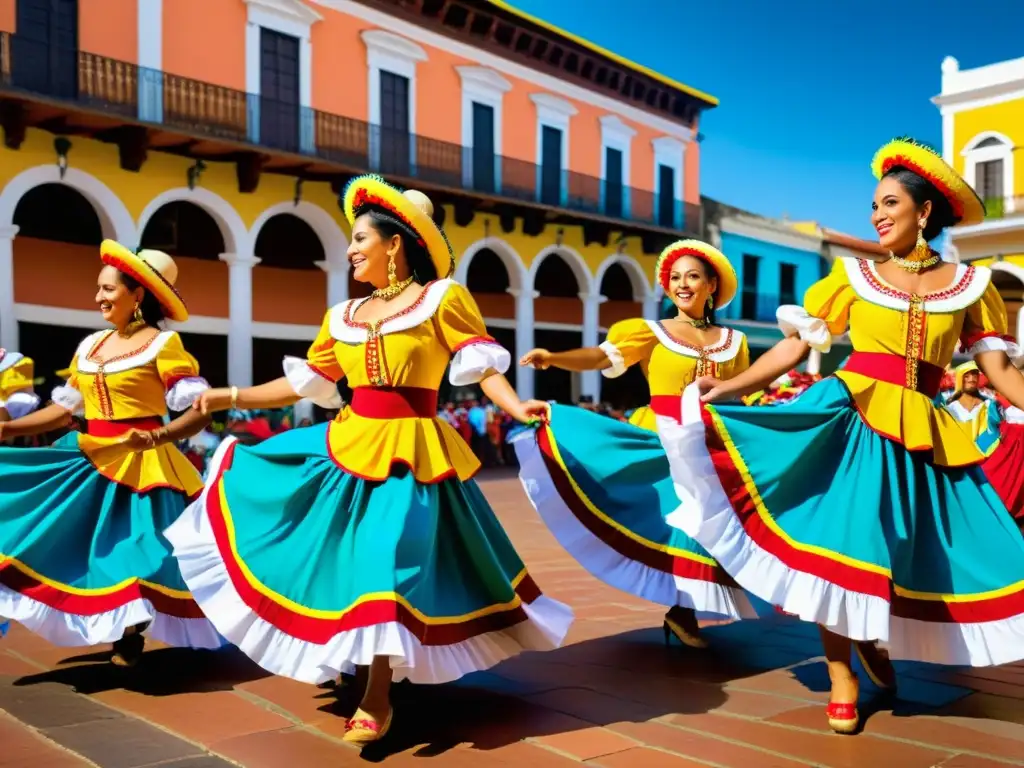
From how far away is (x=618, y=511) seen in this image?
4668 mm

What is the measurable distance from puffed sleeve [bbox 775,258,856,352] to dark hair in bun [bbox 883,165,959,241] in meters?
0.34

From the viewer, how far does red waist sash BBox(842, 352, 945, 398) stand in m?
3.72

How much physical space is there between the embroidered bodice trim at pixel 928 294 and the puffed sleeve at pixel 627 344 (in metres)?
1.32

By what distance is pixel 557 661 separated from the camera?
4.64 metres

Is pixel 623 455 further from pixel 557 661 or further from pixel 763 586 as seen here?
pixel 763 586

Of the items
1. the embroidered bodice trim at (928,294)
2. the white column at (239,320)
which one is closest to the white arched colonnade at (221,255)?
the white column at (239,320)

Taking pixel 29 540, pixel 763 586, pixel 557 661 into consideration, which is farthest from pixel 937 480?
pixel 29 540

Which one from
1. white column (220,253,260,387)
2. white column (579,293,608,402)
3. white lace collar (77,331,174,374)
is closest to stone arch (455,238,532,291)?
white column (579,293,608,402)

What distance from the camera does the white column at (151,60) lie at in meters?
15.7

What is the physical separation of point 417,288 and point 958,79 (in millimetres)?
26659

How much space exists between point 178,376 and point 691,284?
2.38m

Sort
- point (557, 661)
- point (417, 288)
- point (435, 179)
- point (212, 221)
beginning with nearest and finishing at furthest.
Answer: point (417, 288) → point (557, 661) → point (212, 221) → point (435, 179)

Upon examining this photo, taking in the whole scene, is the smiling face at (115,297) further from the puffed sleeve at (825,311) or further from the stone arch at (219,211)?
the stone arch at (219,211)

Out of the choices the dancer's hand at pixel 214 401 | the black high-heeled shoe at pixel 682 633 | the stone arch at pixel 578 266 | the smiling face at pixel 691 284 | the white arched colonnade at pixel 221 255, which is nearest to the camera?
the dancer's hand at pixel 214 401
